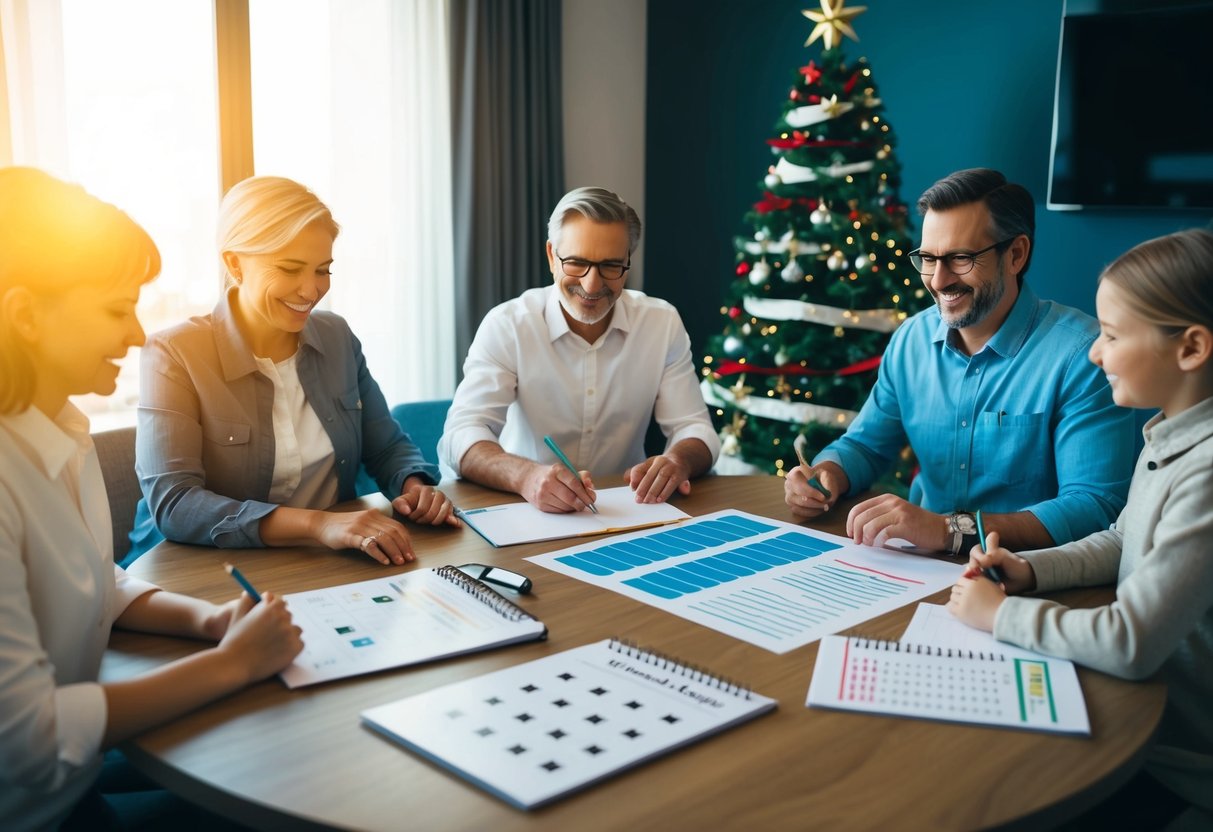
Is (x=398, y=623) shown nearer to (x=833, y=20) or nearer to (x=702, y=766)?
(x=702, y=766)

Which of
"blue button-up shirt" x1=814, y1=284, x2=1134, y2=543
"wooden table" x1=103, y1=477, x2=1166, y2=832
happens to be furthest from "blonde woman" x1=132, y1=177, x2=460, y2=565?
"blue button-up shirt" x1=814, y1=284, x2=1134, y2=543

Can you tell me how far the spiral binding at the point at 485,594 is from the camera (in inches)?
50.1

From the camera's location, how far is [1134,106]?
327cm

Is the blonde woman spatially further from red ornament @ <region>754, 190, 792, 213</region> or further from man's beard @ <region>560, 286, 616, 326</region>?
red ornament @ <region>754, 190, 792, 213</region>

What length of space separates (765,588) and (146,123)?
261 centimetres

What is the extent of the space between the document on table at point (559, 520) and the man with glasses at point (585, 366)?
13.8 inches

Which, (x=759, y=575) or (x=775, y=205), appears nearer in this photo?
(x=759, y=575)

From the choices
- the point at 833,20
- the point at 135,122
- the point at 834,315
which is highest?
the point at 833,20

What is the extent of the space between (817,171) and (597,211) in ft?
3.88

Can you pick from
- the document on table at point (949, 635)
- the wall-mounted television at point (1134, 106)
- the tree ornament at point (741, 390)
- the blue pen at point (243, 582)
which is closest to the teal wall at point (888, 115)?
the wall-mounted television at point (1134, 106)

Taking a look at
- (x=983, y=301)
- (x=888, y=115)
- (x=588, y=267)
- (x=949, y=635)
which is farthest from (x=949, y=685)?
(x=888, y=115)

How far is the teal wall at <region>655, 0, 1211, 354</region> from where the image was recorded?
11.4 ft

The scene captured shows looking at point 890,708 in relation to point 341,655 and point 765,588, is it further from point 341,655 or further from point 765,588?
point 341,655

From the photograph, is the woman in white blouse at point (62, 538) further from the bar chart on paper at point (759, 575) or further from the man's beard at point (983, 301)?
the man's beard at point (983, 301)
